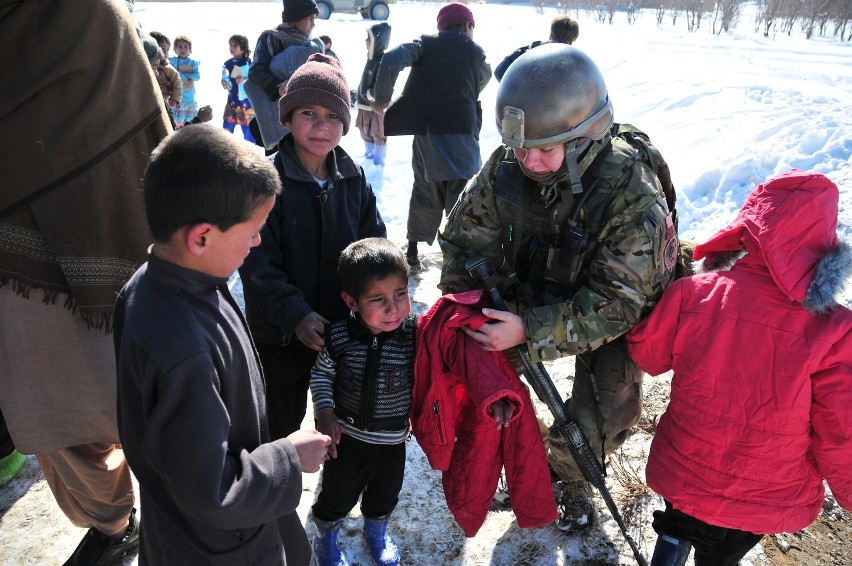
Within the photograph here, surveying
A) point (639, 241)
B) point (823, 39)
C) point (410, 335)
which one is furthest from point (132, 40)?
point (823, 39)

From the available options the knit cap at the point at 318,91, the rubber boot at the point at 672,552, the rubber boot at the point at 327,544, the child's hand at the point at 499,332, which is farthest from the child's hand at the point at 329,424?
the rubber boot at the point at 672,552

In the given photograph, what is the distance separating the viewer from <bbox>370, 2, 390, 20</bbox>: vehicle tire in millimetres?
23344

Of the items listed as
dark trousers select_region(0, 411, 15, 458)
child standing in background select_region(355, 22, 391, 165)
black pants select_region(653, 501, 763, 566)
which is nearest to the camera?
black pants select_region(653, 501, 763, 566)

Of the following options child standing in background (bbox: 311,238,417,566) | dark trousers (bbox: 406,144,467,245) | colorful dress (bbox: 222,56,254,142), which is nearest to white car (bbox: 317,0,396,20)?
colorful dress (bbox: 222,56,254,142)

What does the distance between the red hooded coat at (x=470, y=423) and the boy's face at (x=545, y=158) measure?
59cm

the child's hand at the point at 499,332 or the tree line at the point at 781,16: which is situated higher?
the child's hand at the point at 499,332

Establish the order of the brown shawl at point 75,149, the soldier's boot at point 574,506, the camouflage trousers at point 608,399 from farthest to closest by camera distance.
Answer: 1. the soldier's boot at point 574,506
2. the camouflage trousers at point 608,399
3. the brown shawl at point 75,149

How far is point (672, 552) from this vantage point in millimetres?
2457

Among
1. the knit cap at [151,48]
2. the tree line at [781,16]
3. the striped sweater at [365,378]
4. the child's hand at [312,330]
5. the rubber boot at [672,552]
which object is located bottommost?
the tree line at [781,16]

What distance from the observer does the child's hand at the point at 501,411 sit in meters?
2.39

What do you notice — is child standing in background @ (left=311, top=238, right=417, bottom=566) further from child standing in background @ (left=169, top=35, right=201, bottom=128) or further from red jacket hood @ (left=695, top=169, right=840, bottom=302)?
child standing in background @ (left=169, top=35, right=201, bottom=128)

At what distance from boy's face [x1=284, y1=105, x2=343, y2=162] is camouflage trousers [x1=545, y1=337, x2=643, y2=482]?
1.56m

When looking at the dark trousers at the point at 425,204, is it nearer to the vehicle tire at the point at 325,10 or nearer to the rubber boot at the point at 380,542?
the rubber boot at the point at 380,542

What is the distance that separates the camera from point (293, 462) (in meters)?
1.64
